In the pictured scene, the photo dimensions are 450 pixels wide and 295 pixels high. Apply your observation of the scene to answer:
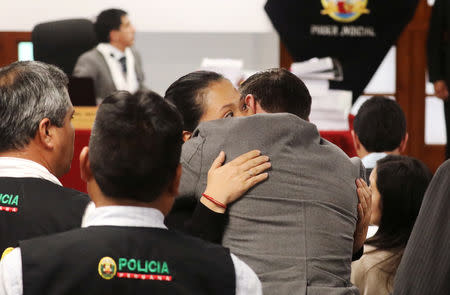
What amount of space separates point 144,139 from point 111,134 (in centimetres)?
5

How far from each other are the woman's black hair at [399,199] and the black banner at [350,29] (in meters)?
4.34

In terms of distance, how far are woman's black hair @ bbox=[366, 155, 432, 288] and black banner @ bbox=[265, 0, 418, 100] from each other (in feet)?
14.2

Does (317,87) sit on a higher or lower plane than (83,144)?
higher

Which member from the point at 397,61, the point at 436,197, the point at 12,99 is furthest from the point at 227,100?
the point at 397,61

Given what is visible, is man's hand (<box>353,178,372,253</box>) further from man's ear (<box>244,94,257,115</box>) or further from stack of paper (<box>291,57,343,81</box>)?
stack of paper (<box>291,57,343,81</box>)

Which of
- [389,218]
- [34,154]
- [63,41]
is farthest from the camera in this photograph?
[63,41]

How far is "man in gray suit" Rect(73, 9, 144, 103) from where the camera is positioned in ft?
20.1

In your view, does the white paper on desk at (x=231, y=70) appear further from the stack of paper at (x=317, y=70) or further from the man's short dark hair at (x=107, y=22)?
the man's short dark hair at (x=107, y=22)

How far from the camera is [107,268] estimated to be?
3.88 feet

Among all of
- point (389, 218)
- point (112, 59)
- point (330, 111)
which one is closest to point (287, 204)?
point (389, 218)

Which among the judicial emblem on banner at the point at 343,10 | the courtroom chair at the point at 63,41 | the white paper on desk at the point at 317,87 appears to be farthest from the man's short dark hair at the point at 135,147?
the judicial emblem on banner at the point at 343,10

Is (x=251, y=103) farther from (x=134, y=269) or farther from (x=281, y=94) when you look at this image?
(x=134, y=269)

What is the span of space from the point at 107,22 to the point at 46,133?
477 centimetres

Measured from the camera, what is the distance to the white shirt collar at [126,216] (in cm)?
122
